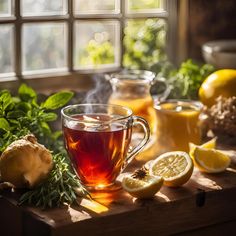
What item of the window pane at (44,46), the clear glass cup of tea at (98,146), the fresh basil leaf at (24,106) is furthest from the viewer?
the window pane at (44,46)

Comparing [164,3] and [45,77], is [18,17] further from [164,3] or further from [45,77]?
[164,3]

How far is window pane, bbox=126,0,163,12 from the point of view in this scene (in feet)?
6.86

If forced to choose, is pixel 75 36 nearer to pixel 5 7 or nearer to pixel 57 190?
pixel 5 7

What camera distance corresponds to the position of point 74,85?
1.99m

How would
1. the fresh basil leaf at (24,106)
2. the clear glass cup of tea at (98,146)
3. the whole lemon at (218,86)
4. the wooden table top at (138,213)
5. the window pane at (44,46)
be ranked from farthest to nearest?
the window pane at (44,46), the whole lemon at (218,86), the fresh basil leaf at (24,106), the clear glass cup of tea at (98,146), the wooden table top at (138,213)

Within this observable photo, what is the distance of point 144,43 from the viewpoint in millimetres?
2145

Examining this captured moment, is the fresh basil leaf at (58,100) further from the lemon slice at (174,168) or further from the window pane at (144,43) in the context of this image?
the window pane at (144,43)

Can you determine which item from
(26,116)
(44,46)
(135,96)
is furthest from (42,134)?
(44,46)

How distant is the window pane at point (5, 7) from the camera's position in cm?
182

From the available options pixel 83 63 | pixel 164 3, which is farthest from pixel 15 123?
pixel 164 3

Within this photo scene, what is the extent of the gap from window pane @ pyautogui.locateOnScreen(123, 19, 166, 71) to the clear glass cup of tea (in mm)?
715

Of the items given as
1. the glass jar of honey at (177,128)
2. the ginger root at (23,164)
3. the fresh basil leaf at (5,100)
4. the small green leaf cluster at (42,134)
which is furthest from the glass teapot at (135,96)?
the ginger root at (23,164)

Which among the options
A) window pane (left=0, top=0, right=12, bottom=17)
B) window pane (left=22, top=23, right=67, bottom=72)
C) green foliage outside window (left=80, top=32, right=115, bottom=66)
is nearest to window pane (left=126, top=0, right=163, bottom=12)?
green foliage outside window (left=80, top=32, right=115, bottom=66)

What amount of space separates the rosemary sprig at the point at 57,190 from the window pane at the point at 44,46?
60 centimetres
